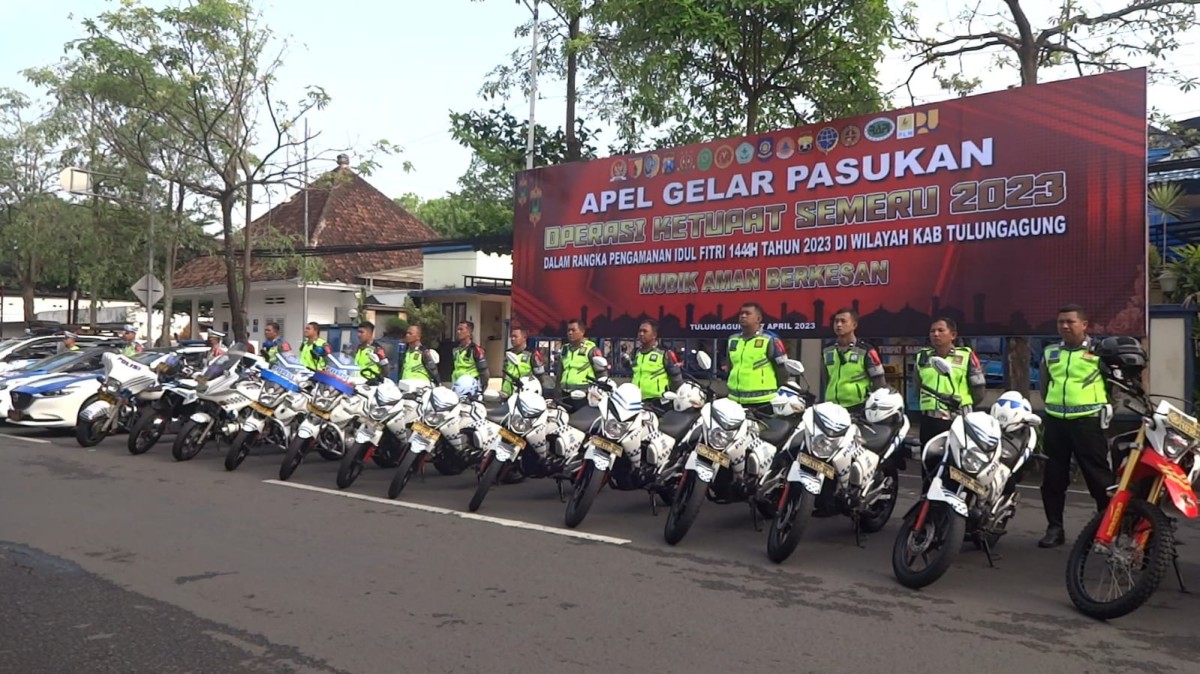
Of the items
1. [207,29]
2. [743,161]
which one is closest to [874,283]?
[743,161]

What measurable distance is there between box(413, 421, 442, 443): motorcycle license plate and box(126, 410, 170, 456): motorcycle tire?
486cm

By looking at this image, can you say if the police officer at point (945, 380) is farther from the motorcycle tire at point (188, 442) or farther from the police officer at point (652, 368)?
the motorcycle tire at point (188, 442)

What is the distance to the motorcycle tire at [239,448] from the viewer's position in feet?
33.6

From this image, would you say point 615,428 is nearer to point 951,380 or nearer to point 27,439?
point 951,380

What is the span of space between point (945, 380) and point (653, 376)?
9.09ft

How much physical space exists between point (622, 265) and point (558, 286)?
128 cm

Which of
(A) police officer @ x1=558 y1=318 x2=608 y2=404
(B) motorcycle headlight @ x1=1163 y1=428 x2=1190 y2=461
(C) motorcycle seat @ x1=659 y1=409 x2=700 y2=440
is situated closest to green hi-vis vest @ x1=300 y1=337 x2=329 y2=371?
(A) police officer @ x1=558 y1=318 x2=608 y2=404

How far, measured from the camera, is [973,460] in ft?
18.8

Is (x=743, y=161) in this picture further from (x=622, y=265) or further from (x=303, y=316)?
Answer: (x=303, y=316)

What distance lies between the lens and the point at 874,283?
12031 mm

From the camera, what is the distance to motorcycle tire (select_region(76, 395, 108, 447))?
1244cm

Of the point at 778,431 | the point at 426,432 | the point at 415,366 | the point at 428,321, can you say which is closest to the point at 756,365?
the point at 778,431

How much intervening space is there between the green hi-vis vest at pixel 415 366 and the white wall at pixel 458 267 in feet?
59.9

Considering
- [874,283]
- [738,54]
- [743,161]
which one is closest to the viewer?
[874,283]
